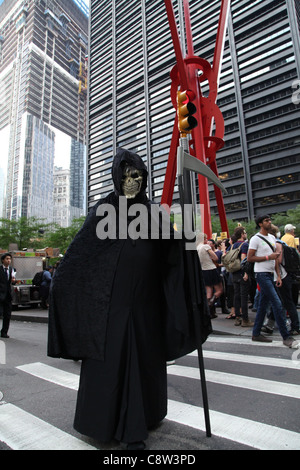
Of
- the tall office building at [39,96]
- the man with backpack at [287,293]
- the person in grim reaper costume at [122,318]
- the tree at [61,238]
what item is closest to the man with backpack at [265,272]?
the man with backpack at [287,293]

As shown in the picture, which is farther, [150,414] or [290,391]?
[290,391]

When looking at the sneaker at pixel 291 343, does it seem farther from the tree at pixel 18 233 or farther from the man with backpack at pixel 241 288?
the tree at pixel 18 233

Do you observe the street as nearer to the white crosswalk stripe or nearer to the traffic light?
the white crosswalk stripe

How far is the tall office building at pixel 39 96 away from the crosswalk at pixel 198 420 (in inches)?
4421

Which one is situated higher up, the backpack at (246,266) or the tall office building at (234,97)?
the tall office building at (234,97)

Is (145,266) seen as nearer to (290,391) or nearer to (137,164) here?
(137,164)

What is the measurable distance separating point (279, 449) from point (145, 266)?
1.45m

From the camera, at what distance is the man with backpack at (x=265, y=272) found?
4672mm

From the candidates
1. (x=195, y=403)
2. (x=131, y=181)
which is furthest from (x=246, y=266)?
(x=131, y=181)

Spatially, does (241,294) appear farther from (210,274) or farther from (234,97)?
(234,97)

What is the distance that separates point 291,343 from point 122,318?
3512 millimetres

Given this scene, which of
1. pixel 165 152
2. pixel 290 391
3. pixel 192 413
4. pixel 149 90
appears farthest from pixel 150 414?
pixel 149 90
